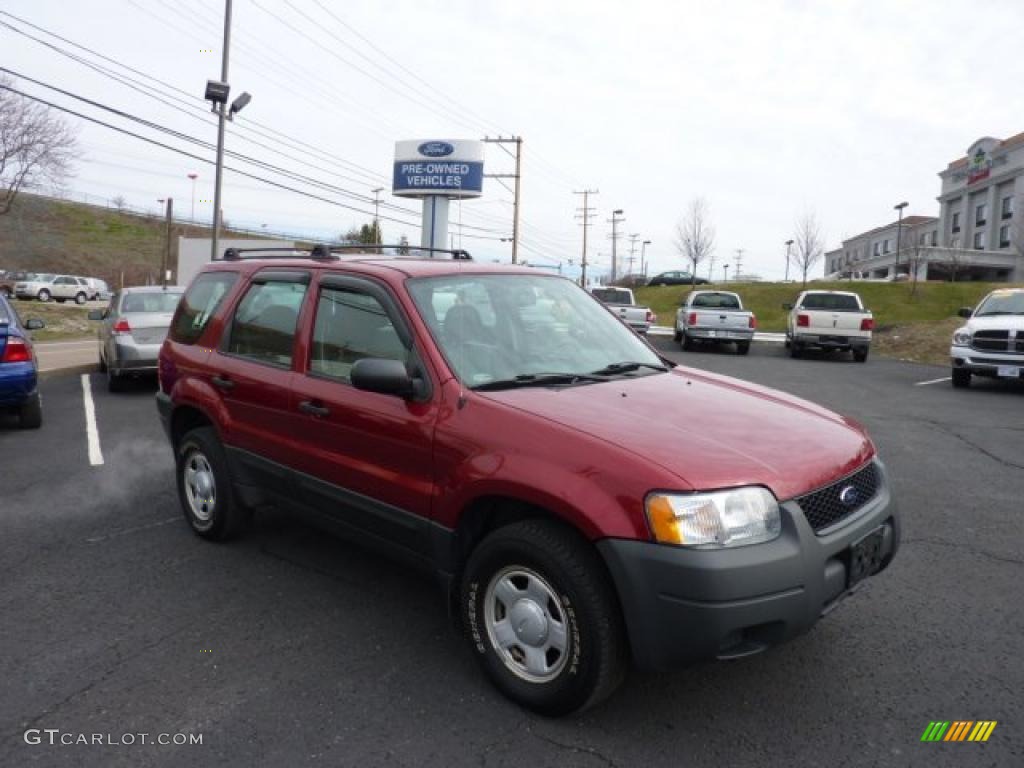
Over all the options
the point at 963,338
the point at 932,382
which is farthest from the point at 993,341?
the point at 932,382

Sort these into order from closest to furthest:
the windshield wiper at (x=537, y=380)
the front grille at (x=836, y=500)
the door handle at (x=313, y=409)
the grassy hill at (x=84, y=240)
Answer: the front grille at (x=836, y=500) < the windshield wiper at (x=537, y=380) < the door handle at (x=313, y=409) < the grassy hill at (x=84, y=240)

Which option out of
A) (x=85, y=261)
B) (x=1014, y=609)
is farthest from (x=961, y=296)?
(x=85, y=261)

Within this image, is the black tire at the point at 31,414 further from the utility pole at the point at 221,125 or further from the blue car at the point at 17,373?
the utility pole at the point at 221,125

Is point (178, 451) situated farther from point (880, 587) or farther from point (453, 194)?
point (453, 194)

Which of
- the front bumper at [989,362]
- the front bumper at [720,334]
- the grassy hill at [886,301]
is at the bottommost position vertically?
the front bumper at [989,362]

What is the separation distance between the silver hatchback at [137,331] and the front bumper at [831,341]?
15.2m

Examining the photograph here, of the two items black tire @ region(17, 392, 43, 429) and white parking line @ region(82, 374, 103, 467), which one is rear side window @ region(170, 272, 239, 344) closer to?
white parking line @ region(82, 374, 103, 467)

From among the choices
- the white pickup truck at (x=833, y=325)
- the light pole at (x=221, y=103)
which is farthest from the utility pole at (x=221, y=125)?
the white pickup truck at (x=833, y=325)

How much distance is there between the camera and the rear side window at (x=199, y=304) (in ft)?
16.3

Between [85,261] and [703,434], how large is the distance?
312 ft

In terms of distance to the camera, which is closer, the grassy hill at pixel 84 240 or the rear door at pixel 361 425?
the rear door at pixel 361 425

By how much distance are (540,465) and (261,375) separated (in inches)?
81.0

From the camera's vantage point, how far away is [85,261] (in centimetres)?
8488

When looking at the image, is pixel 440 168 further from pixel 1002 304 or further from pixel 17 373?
pixel 17 373
